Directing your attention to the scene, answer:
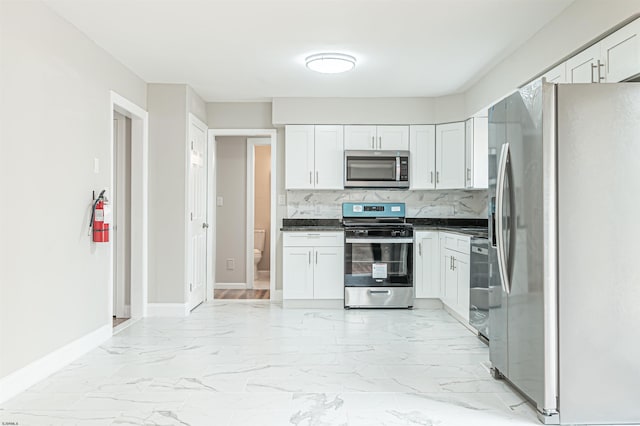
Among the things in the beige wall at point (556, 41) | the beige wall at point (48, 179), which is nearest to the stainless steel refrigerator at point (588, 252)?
the beige wall at point (556, 41)

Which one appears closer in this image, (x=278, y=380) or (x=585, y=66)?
(x=585, y=66)

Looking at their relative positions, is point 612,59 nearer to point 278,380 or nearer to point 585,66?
point 585,66

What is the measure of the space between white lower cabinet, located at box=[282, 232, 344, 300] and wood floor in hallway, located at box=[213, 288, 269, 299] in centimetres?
81

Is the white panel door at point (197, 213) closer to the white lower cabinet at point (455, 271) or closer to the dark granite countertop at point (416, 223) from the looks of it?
the dark granite countertop at point (416, 223)

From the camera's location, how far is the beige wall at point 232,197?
6578 millimetres

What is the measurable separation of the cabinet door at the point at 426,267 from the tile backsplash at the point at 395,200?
568 mm

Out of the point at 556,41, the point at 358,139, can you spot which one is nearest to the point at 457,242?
the point at 358,139

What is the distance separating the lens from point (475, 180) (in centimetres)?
500

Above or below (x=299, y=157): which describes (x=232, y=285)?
below

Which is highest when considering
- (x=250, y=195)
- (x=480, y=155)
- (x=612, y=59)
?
(x=612, y=59)

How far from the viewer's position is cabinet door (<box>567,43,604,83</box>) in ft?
9.02

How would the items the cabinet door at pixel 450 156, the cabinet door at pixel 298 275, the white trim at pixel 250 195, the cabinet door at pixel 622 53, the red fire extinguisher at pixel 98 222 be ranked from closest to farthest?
the cabinet door at pixel 622 53 → the red fire extinguisher at pixel 98 222 → the cabinet door at pixel 450 156 → the cabinet door at pixel 298 275 → the white trim at pixel 250 195

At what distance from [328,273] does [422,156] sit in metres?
1.73

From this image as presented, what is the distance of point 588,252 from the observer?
7.62 feet
